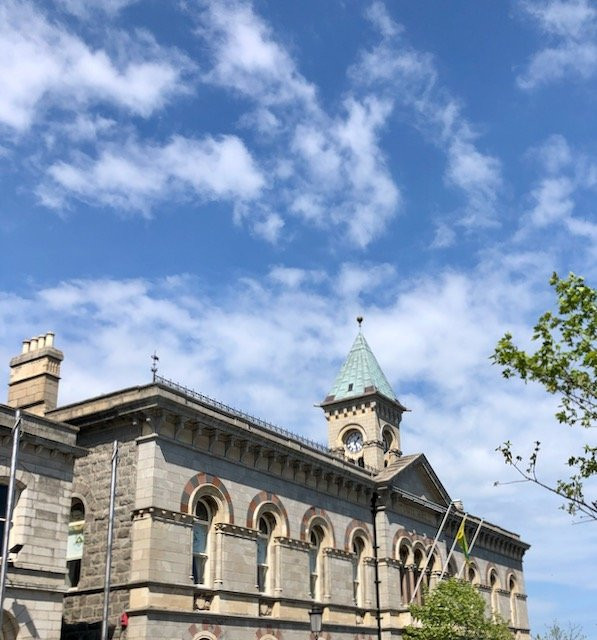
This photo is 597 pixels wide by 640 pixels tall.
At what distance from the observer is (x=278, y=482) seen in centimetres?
3372

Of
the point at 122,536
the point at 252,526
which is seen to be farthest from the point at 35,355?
the point at 252,526

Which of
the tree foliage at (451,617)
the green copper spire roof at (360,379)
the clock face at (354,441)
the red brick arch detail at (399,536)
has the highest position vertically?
the green copper spire roof at (360,379)

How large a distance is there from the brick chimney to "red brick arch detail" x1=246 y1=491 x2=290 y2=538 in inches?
323

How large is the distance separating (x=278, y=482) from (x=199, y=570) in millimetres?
5635

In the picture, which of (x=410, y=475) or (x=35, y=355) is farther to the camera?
(x=410, y=475)

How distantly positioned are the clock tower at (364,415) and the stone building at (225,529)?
5.61 metres

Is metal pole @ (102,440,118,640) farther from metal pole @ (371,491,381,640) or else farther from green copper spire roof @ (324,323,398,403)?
green copper spire roof @ (324,323,398,403)

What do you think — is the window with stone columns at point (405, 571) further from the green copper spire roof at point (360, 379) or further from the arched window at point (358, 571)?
the green copper spire roof at point (360, 379)

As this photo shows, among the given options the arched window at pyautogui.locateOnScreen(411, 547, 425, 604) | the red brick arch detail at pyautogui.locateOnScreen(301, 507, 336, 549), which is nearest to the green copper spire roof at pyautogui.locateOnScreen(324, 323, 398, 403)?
the arched window at pyautogui.locateOnScreen(411, 547, 425, 604)

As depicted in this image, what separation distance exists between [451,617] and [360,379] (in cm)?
1551

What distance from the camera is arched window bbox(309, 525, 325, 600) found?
35000mm

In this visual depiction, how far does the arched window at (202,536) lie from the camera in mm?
29109

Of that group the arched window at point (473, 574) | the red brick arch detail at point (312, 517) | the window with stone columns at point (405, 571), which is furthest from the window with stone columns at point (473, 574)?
the red brick arch detail at point (312, 517)

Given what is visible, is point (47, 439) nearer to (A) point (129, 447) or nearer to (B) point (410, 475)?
(A) point (129, 447)
